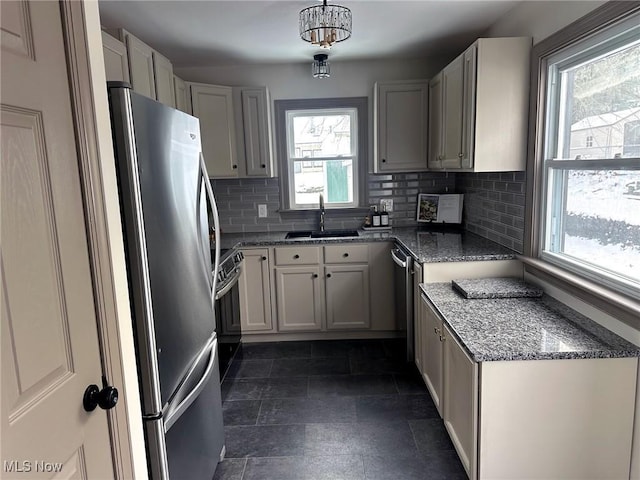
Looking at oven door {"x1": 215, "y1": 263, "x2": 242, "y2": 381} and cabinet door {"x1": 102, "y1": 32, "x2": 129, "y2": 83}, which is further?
oven door {"x1": 215, "y1": 263, "x2": 242, "y2": 381}

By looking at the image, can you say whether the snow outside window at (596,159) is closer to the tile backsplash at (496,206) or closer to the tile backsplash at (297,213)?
the tile backsplash at (496,206)

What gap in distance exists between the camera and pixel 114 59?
2.11m

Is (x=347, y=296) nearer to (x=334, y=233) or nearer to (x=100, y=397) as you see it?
(x=334, y=233)

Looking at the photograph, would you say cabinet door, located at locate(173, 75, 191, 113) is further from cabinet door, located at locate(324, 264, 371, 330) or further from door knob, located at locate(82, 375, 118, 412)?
door knob, located at locate(82, 375, 118, 412)

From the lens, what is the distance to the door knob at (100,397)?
3.45 ft

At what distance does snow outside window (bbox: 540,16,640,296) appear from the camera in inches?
68.4

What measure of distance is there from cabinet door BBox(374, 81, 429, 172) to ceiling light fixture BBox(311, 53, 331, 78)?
1.49ft

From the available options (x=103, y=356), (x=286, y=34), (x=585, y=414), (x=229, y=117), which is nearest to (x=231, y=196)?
(x=229, y=117)

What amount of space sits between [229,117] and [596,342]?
9.89 ft

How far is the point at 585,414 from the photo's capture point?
165 cm

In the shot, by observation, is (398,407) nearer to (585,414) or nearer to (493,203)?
(585,414)

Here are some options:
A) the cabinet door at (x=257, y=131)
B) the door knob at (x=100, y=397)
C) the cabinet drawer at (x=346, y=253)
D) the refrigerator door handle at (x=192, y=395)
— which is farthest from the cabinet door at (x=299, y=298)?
the door knob at (x=100, y=397)

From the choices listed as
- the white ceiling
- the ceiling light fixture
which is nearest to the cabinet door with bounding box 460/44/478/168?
the white ceiling

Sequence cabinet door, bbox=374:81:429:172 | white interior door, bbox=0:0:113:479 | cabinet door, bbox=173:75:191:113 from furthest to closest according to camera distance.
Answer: cabinet door, bbox=374:81:429:172
cabinet door, bbox=173:75:191:113
white interior door, bbox=0:0:113:479
